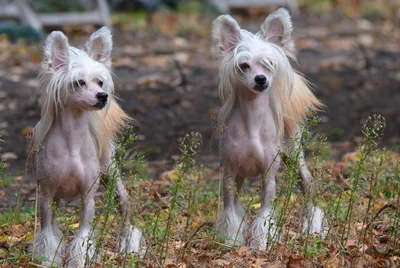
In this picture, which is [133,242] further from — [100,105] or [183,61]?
[183,61]

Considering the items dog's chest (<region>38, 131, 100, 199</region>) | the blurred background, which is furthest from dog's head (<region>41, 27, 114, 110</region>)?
the blurred background

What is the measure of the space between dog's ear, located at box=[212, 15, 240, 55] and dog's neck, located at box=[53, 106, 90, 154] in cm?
98

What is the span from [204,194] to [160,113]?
385 centimetres

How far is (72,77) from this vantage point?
5270 millimetres

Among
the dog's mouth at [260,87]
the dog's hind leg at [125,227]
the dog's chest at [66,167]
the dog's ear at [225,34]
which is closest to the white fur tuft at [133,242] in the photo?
the dog's hind leg at [125,227]

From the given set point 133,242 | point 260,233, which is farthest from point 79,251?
point 260,233

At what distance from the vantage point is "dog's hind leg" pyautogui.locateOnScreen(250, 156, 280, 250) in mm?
5680

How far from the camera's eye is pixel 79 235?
5355 millimetres

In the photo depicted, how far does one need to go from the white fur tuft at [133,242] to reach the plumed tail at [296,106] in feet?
3.81

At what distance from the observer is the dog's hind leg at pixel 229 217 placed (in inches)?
227

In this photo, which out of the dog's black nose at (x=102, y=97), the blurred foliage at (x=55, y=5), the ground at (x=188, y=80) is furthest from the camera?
the blurred foliage at (x=55, y=5)

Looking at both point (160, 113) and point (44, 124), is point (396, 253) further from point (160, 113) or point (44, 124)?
point (160, 113)

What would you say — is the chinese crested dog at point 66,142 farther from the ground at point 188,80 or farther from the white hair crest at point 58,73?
the ground at point 188,80

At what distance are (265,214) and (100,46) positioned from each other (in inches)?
55.6
